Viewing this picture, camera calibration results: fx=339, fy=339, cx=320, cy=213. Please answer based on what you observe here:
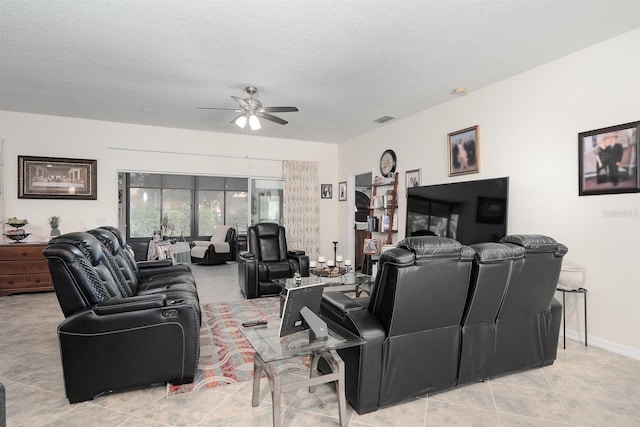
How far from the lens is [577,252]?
3.24m

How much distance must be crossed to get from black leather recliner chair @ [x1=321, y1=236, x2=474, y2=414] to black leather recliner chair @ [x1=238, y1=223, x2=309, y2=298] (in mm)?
2877

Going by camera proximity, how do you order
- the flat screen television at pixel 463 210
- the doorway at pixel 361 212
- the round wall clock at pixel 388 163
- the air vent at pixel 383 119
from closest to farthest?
the flat screen television at pixel 463 210, the air vent at pixel 383 119, the round wall clock at pixel 388 163, the doorway at pixel 361 212

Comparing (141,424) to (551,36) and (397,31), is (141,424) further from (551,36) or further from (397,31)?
(551,36)

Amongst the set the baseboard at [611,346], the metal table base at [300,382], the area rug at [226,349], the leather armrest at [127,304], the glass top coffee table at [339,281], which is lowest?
the area rug at [226,349]

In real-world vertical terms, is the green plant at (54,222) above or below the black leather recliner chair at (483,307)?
above

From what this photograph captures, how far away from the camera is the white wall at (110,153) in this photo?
210 inches

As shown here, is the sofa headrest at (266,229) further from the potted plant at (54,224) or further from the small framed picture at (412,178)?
the potted plant at (54,224)

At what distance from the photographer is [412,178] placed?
5.31 metres

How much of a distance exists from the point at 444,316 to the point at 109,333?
218cm

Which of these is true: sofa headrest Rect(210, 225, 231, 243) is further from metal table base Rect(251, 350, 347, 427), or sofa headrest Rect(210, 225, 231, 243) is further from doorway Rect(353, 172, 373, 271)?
metal table base Rect(251, 350, 347, 427)

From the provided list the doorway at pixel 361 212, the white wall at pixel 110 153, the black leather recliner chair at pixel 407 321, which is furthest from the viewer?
the doorway at pixel 361 212

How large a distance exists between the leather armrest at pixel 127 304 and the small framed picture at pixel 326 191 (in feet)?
17.4

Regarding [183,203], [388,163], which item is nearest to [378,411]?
[388,163]

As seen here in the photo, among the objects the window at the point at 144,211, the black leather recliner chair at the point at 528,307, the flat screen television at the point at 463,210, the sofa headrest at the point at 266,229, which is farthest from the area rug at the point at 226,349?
the window at the point at 144,211
